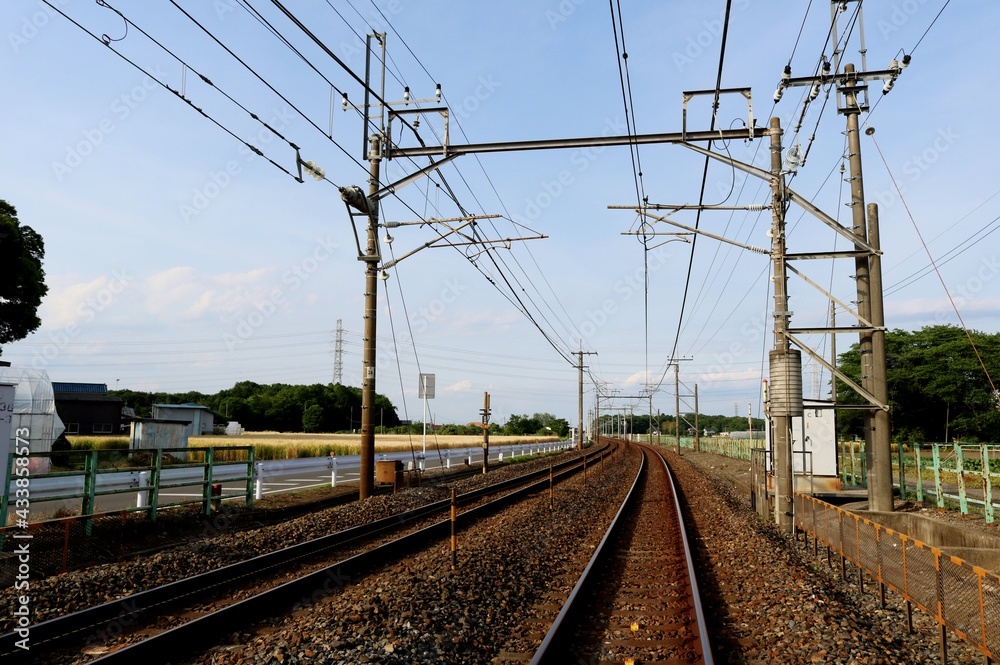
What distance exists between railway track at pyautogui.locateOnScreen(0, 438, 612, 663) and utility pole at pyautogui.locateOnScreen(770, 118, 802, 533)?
7.93m

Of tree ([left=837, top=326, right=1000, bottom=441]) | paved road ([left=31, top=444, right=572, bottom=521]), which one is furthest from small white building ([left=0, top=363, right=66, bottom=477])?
tree ([left=837, top=326, right=1000, bottom=441])

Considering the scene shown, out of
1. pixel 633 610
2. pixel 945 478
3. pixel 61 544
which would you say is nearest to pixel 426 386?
pixel 945 478

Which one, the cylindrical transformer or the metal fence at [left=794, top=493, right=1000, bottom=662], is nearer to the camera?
the metal fence at [left=794, top=493, right=1000, bottom=662]

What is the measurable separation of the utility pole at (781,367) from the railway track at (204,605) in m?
7.93

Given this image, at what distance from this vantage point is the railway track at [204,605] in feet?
22.4

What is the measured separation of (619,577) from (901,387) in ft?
169

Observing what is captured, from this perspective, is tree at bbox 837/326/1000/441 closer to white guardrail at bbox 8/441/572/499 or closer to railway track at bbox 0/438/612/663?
white guardrail at bbox 8/441/572/499

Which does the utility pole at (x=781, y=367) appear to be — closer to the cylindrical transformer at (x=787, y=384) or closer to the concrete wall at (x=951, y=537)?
the cylindrical transformer at (x=787, y=384)

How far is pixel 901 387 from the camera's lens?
5288cm

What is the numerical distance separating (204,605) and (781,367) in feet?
39.9

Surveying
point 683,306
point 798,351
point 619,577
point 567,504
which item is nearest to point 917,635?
point 619,577

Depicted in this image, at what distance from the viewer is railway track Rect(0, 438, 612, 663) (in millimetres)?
6812

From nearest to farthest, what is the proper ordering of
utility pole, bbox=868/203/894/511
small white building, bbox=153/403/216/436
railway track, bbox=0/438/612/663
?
railway track, bbox=0/438/612/663, utility pole, bbox=868/203/894/511, small white building, bbox=153/403/216/436

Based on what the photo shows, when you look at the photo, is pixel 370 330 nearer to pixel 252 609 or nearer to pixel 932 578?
pixel 252 609
